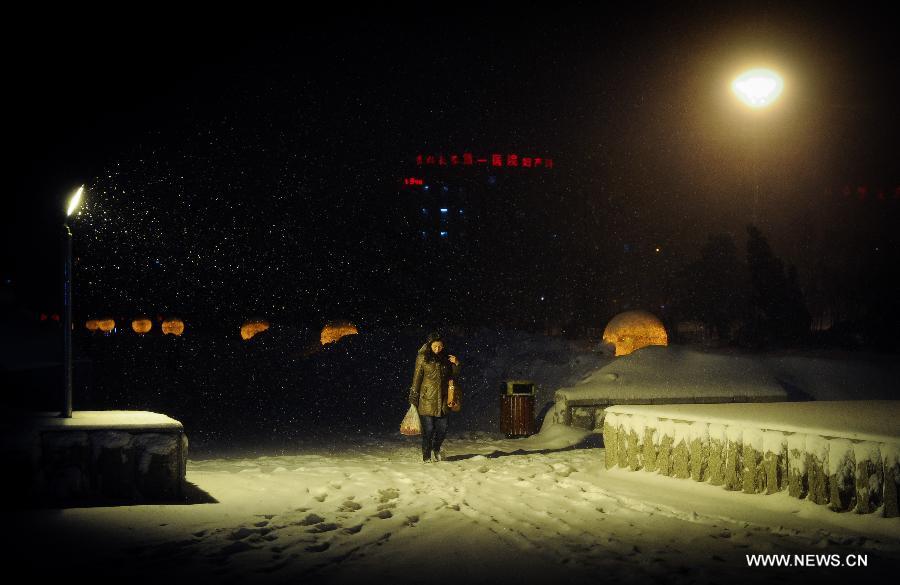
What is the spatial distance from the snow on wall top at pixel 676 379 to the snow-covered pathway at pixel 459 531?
5760 millimetres

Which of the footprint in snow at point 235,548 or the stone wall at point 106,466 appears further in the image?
the stone wall at point 106,466

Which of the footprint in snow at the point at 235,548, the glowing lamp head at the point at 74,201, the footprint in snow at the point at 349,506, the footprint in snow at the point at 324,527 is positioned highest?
the glowing lamp head at the point at 74,201

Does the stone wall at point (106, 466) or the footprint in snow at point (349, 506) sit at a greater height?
the stone wall at point (106, 466)

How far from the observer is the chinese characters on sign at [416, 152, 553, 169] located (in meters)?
86.8

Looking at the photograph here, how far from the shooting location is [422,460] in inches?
483

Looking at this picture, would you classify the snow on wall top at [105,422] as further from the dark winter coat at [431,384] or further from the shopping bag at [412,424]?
the shopping bag at [412,424]

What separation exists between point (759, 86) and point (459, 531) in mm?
4934

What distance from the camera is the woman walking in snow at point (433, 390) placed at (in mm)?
11875

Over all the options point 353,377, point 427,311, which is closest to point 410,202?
point 427,311

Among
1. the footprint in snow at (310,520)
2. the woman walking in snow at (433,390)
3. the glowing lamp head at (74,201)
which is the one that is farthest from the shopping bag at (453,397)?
the glowing lamp head at (74,201)

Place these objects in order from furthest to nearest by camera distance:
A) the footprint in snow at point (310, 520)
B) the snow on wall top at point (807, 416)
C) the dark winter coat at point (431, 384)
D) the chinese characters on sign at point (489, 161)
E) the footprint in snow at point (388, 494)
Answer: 1. the chinese characters on sign at point (489, 161)
2. the dark winter coat at point (431, 384)
3. the footprint in snow at point (388, 494)
4. the snow on wall top at point (807, 416)
5. the footprint in snow at point (310, 520)

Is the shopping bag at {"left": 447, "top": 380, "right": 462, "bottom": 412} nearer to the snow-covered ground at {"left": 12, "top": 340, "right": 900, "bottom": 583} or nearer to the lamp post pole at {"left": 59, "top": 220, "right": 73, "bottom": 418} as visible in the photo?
the snow-covered ground at {"left": 12, "top": 340, "right": 900, "bottom": 583}

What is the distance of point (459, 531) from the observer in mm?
6789

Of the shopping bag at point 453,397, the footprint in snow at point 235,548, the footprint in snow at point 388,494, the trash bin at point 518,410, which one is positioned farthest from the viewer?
the trash bin at point 518,410
